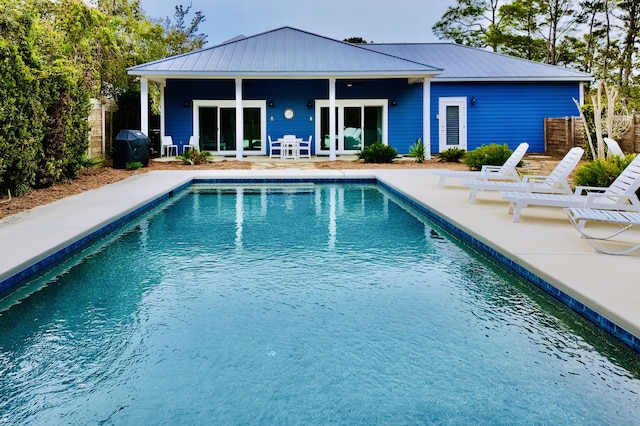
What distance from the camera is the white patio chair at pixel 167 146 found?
19.2 m

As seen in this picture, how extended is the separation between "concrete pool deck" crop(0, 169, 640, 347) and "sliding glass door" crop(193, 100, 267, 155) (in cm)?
892

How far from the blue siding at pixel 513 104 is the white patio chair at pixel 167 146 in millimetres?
8482

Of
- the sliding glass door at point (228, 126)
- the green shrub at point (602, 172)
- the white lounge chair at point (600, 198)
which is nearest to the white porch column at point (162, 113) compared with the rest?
the sliding glass door at point (228, 126)

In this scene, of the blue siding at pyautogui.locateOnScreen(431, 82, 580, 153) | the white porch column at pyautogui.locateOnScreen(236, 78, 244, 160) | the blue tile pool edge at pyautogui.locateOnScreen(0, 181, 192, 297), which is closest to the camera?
the blue tile pool edge at pyautogui.locateOnScreen(0, 181, 192, 297)

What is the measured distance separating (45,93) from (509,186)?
7.46 m

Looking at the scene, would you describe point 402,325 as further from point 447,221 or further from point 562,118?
point 562,118

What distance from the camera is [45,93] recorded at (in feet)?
33.6

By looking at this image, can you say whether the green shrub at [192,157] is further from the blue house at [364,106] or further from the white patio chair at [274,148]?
the blue house at [364,106]

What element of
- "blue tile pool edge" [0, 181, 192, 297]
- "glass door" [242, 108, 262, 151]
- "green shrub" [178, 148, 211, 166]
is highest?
"glass door" [242, 108, 262, 151]

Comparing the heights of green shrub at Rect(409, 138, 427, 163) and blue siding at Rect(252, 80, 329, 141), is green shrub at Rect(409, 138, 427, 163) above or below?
below

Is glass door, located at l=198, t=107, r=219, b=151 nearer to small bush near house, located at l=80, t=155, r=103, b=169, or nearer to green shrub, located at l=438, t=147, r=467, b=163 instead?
small bush near house, located at l=80, t=155, r=103, b=169

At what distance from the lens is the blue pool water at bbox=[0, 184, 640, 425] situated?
2.94m

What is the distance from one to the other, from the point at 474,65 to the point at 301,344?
19.5 metres

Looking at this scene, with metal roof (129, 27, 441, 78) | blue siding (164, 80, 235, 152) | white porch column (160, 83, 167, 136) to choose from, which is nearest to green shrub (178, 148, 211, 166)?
metal roof (129, 27, 441, 78)
